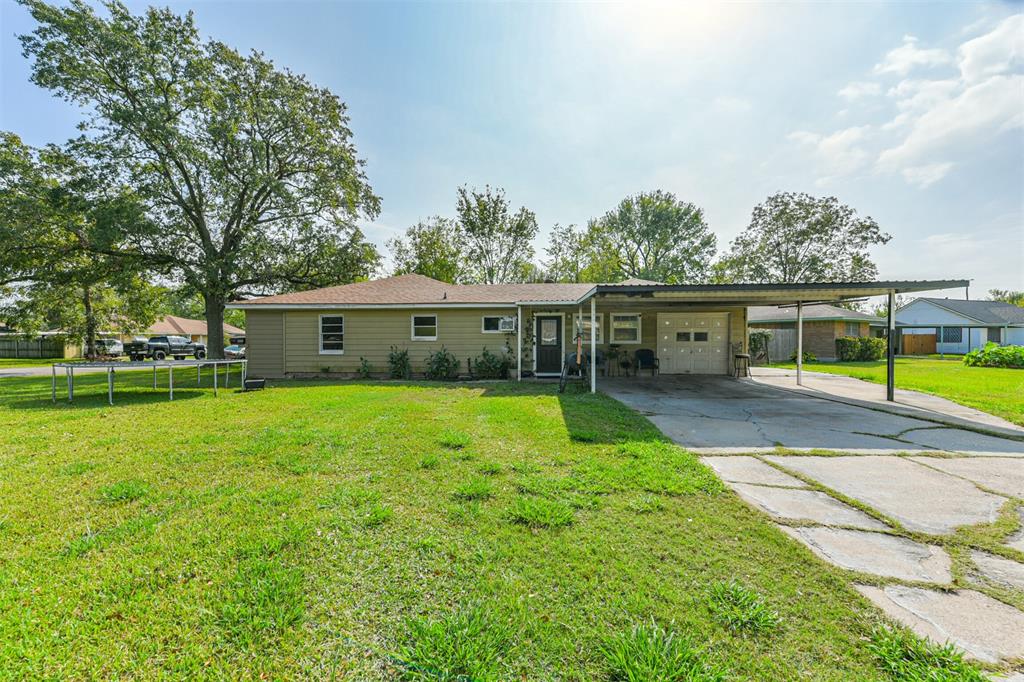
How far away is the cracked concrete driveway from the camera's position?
5034mm

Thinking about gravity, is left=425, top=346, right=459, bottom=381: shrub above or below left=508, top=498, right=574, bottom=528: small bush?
above

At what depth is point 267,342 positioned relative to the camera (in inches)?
503

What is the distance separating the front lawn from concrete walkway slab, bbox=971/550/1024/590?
96 centimetres

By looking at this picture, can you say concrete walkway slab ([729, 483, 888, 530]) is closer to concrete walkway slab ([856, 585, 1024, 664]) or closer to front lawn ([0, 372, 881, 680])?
front lawn ([0, 372, 881, 680])

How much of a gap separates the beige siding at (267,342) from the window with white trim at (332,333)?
132 cm

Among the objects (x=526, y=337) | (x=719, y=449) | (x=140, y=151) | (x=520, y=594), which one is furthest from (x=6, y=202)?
(x=719, y=449)

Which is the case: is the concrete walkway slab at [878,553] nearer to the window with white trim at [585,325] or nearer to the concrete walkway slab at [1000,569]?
the concrete walkway slab at [1000,569]

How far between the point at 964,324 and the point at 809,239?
11.8m

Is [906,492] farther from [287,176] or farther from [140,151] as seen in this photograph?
[140,151]

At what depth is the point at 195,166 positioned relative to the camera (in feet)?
53.2

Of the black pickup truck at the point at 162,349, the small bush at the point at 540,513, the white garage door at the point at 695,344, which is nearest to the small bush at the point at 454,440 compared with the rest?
the small bush at the point at 540,513

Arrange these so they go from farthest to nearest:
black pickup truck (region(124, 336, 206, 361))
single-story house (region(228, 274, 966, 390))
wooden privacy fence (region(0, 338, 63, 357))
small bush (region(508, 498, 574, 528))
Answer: wooden privacy fence (region(0, 338, 63, 357)), black pickup truck (region(124, 336, 206, 361)), single-story house (region(228, 274, 966, 390)), small bush (region(508, 498, 574, 528))

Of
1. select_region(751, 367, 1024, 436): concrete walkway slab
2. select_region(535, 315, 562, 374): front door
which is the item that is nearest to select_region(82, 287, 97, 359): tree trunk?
select_region(535, 315, 562, 374): front door

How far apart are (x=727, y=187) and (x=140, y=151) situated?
24.0 m
